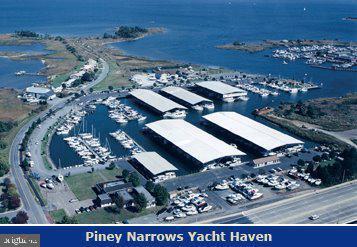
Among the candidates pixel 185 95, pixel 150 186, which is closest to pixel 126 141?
pixel 150 186

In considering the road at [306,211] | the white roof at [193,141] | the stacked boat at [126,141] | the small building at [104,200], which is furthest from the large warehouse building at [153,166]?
the road at [306,211]

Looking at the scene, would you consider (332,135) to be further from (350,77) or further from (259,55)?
(259,55)

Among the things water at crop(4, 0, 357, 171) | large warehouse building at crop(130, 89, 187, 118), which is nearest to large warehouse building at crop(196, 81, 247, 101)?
water at crop(4, 0, 357, 171)

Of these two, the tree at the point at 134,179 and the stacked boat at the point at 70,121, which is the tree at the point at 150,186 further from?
the stacked boat at the point at 70,121

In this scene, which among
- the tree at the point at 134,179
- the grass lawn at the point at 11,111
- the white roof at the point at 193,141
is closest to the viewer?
the tree at the point at 134,179

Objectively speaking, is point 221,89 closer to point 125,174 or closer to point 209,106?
point 209,106

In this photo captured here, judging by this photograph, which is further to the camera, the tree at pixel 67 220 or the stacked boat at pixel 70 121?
the stacked boat at pixel 70 121

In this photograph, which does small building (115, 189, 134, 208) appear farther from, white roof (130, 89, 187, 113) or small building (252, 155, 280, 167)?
white roof (130, 89, 187, 113)

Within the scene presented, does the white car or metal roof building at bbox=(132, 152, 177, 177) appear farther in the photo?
metal roof building at bbox=(132, 152, 177, 177)
